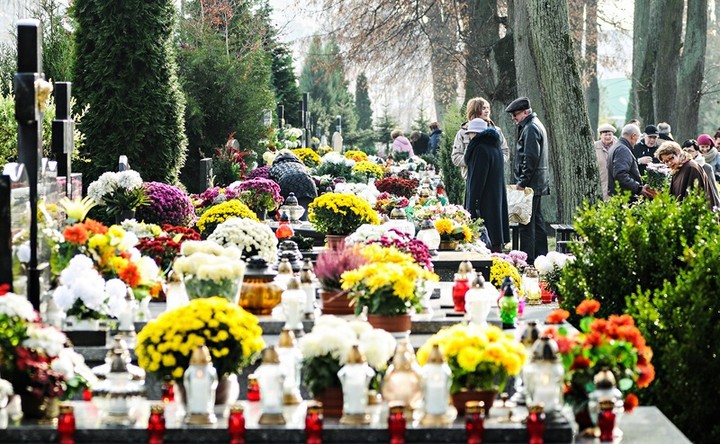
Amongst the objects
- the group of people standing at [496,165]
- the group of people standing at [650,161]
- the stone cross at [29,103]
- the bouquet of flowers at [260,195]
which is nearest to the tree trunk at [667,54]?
the group of people standing at [650,161]

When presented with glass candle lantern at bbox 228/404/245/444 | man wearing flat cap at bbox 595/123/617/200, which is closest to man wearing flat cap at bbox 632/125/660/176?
man wearing flat cap at bbox 595/123/617/200

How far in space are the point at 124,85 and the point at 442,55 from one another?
21105mm

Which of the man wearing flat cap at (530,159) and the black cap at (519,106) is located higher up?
the black cap at (519,106)

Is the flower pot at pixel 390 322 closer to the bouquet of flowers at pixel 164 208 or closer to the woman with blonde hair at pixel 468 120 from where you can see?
the bouquet of flowers at pixel 164 208

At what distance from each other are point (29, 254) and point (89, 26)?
32.5 feet

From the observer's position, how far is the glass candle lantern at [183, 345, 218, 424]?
5.65 m

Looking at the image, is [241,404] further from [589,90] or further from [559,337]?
[589,90]

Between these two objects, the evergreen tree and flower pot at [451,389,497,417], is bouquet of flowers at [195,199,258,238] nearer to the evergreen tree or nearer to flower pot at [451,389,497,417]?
flower pot at [451,389,497,417]

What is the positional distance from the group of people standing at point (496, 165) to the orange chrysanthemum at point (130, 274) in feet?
24.7

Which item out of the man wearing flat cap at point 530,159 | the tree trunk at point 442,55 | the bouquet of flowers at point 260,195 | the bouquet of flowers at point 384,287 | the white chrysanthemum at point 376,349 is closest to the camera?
the white chrysanthemum at point 376,349

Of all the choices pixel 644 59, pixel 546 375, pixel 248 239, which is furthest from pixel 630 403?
pixel 644 59

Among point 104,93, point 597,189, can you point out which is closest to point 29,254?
point 104,93

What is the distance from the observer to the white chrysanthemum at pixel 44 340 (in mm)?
5906

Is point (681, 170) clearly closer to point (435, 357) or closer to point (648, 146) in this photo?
point (648, 146)
